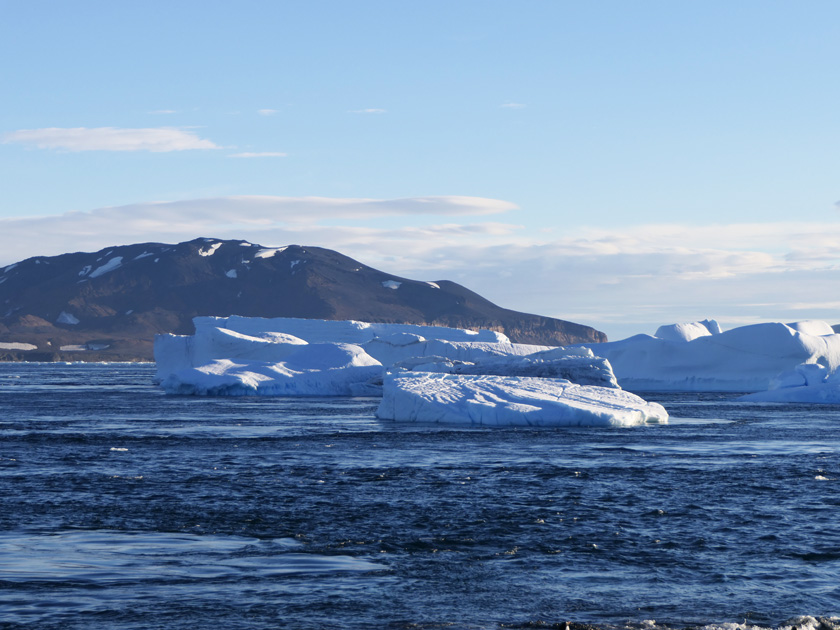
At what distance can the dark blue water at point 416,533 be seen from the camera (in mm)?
8445

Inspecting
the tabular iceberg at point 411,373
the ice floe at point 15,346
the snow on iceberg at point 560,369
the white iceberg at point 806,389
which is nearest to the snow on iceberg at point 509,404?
the tabular iceberg at point 411,373

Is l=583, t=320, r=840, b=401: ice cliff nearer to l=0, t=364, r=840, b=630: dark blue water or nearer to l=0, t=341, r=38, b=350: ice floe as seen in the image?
l=0, t=364, r=840, b=630: dark blue water

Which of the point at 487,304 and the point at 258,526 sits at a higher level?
the point at 487,304

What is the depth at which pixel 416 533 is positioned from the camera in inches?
458

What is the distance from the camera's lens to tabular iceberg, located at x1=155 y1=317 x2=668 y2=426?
87.5 ft

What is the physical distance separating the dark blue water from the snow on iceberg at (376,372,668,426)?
3.60 metres

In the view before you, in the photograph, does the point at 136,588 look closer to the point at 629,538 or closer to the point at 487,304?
the point at 629,538

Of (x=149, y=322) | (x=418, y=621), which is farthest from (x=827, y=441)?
(x=149, y=322)

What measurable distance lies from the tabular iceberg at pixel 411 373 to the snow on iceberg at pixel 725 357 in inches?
265

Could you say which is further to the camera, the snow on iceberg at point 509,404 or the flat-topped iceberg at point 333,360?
the flat-topped iceberg at point 333,360

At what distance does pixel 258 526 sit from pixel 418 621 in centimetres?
430

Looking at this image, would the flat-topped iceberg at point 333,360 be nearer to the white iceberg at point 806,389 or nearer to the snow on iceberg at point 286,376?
the snow on iceberg at point 286,376

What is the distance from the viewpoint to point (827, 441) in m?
22.5

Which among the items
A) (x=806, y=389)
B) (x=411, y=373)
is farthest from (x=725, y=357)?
(x=411, y=373)
